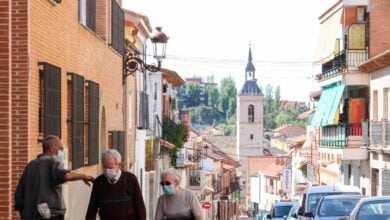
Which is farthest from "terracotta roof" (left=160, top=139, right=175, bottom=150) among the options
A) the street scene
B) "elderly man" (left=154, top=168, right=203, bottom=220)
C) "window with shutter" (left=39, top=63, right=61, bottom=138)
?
"elderly man" (left=154, top=168, right=203, bottom=220)

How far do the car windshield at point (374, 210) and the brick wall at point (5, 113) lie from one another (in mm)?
6769

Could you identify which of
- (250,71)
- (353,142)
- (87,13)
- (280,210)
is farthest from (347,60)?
(250,71)

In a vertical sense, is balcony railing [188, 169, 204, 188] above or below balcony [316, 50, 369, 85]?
below

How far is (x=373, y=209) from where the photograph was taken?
19.5 metres

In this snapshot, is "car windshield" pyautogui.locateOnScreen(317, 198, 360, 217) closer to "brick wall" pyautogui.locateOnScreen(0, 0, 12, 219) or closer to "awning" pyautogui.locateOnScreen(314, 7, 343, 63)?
"brick wall" pyautogui.locateOnScreen(0, 0, 12, 219)

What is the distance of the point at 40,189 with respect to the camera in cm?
1241

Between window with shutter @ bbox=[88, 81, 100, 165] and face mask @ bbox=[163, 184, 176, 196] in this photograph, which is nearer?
face mask @ bbox=[163, 184, 176, 196]

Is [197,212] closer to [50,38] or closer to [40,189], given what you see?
[40,189]

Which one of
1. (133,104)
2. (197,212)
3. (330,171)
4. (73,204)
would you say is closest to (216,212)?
(330,171)

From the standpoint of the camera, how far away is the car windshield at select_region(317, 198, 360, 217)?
24812 mm

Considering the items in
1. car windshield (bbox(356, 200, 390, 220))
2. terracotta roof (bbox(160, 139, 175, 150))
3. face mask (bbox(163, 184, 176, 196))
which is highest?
face mask (bbox(163, 184, 176, 196))

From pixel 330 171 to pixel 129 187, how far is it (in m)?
43.8

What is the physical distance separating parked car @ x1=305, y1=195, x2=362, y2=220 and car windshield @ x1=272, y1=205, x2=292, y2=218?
51.9 ft

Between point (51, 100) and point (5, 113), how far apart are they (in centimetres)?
234
